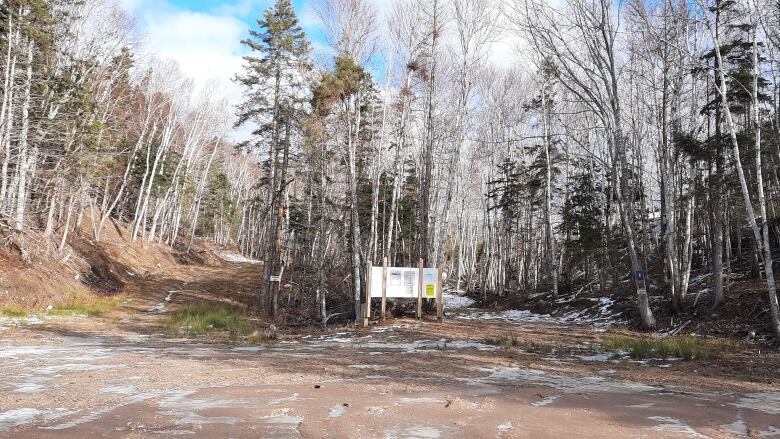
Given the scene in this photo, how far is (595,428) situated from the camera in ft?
13.6

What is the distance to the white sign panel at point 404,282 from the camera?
47.8ft

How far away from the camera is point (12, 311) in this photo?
1374cm

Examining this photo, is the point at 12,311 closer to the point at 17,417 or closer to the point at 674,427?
the point at 17,417

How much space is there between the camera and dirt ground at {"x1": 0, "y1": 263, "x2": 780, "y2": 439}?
13.4 feet

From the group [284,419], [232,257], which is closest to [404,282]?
[284,419]

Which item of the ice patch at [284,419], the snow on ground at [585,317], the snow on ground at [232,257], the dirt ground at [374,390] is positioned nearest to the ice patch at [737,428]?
the dirt ground at [374,390]

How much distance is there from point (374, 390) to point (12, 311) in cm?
A: 1313

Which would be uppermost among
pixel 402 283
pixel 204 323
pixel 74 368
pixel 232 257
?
pixel 232 257

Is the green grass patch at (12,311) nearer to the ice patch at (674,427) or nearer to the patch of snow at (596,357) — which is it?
the patch of snow at (596,357)

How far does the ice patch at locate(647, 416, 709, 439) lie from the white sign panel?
1040 cm

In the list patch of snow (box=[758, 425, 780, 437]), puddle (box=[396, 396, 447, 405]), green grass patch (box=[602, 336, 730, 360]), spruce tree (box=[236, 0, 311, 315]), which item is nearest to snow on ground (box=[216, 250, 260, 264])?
spruce tree (box=[236, 0, 311, 315])

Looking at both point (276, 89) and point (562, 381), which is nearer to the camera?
point (562, 381)

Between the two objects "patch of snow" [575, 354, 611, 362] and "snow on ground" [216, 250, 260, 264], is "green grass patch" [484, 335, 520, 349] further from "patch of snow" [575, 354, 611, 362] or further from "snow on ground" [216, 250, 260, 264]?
"snow on ground" [216, 250, 260, 264]

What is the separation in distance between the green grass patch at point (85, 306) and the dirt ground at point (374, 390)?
177 inches
